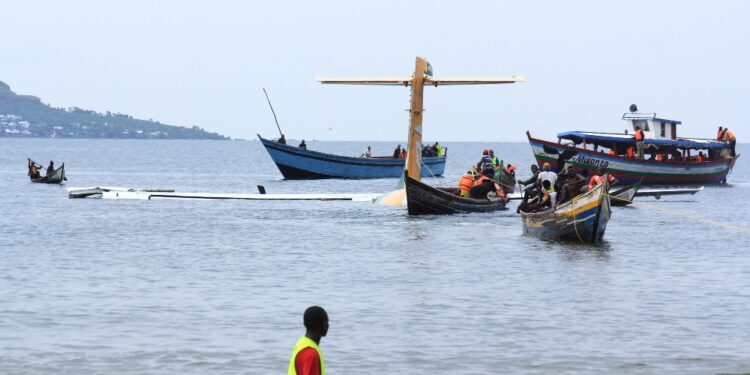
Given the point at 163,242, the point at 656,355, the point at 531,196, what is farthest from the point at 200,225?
the point at 656,355

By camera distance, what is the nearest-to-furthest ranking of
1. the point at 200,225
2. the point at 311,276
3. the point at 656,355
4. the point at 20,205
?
the point at 656,355 → the point at 311,276 → the point at 200,225 → the point at 20,205

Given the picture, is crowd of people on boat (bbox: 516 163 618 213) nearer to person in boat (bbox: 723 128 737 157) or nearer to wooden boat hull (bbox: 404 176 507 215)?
wooden boat hull (bbox: 404 176 507 215)

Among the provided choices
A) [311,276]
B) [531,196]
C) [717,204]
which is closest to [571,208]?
[531,196]

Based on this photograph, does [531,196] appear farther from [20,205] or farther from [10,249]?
[20,205]

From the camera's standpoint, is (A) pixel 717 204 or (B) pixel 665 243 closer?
(B) pixel 665 243

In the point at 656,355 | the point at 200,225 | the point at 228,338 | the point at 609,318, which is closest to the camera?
the point at 656,355

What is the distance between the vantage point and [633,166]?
62969 millimetres

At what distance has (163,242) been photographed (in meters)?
32.5

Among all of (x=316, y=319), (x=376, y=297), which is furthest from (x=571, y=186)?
(x=316, y=319)

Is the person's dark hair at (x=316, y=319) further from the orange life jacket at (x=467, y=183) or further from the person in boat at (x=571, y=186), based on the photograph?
the orange life jacket at (x=467, y=183)

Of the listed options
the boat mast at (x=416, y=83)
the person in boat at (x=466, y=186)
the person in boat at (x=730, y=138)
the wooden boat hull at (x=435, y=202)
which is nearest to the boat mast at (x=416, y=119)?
the boat mast at (x=416, y=83)

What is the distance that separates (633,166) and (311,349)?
56778mm

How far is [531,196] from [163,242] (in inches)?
435

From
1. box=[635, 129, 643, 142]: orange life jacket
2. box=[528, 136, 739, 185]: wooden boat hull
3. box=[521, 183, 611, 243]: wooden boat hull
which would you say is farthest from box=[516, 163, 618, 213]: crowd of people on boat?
box=[635, 129, 643, 142]: orange life jacket
